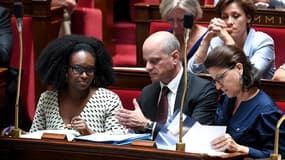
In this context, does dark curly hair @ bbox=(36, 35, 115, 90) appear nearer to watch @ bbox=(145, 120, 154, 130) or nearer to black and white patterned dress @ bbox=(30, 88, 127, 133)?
black and white patterned dress @ bbox=(30, 88, 127, 133)

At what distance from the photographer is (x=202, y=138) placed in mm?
2023

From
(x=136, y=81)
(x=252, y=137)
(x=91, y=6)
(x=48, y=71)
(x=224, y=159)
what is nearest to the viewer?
(x=224, y=159)

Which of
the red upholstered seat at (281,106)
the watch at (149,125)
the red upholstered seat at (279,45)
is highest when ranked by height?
the red upholstered seat at (279,45)

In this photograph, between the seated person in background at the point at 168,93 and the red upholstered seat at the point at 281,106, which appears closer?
the seated person in background at the point at 168,93

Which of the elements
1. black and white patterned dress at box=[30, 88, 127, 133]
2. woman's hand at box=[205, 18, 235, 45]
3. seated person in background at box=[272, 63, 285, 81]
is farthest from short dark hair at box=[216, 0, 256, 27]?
black and white patterned dress at box=[30, 88, 127, 133]

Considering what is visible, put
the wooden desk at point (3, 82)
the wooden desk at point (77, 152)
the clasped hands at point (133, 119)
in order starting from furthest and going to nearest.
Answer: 1. the wooden desk at point (3, 82)
2. the clasped hands at point (133, 119)
3. the wooden desk at point (77, 152)

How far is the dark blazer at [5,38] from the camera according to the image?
2.94m

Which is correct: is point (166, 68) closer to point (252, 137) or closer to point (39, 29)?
point (252, 137)

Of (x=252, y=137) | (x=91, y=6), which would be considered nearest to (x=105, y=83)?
(x=252, y=137)

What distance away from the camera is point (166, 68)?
95.7 inches

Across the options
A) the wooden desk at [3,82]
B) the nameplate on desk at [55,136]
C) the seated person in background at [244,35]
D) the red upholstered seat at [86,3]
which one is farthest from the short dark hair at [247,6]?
the red upholstered seat at [86,3]

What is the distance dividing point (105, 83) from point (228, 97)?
52 centimetres

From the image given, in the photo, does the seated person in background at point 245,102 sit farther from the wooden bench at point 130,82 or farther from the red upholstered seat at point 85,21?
the red upholstered seat at point 85,21

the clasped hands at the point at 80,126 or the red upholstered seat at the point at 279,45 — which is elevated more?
the red upholstered seat at the point at 279,45
